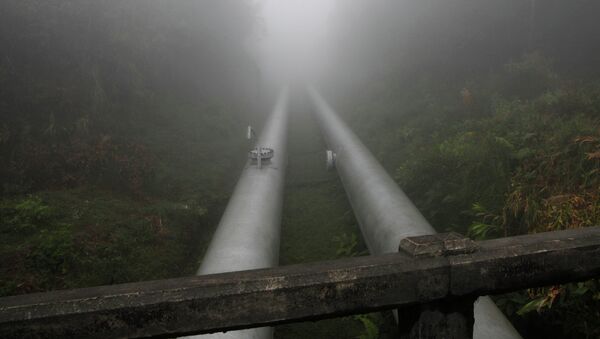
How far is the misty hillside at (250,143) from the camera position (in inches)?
225

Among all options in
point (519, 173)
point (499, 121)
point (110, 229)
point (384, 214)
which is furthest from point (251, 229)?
point (499, 121)

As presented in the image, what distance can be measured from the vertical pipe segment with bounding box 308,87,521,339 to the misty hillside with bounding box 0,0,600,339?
2.69ft

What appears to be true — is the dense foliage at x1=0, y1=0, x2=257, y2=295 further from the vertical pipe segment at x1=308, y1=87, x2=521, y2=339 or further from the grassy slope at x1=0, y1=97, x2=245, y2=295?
the vertical pipe segment at x1=308, y1=87, x2=521, y2=339

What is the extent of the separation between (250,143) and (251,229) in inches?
→ 373

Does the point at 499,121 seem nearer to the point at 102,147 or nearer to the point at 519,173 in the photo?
the point at 519,173

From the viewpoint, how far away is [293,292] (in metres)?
1.94

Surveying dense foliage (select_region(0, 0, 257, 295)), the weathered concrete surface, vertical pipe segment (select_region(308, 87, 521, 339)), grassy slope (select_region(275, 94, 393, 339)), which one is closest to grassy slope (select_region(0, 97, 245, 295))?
dense foliage (select_region(0, 0, 257, 295))

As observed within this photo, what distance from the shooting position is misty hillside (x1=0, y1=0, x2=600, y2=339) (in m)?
5.71

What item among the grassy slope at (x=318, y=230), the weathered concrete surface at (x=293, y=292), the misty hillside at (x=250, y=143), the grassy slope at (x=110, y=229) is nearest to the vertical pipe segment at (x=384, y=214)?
the grassy slope at (x=318, y=230)

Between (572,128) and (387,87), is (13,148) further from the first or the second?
(387,87)

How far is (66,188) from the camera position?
862 cm

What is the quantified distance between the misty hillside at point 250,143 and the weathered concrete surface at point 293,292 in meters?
2.33

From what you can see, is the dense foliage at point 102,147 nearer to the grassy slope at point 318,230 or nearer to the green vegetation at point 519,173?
the grassy slope at point 318,230

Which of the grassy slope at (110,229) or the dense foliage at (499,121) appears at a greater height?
the dense foliage at (499,121)
